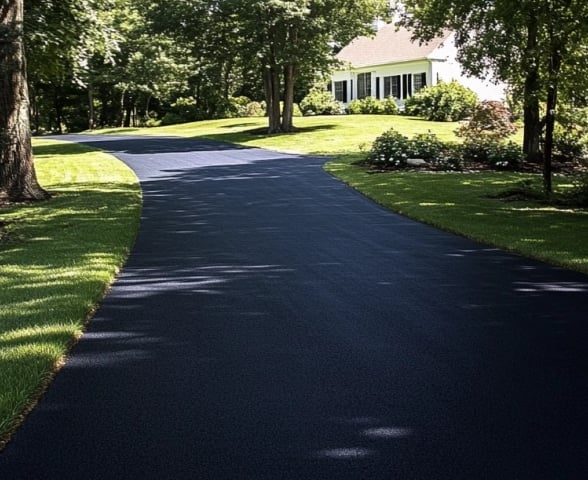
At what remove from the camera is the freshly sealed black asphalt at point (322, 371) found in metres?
3.62

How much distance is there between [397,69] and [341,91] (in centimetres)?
811

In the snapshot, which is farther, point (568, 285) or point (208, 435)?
point (568, 285)

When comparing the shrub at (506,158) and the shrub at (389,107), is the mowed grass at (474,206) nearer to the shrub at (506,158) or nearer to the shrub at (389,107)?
the shrub at (506,158)

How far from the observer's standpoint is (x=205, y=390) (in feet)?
15.0

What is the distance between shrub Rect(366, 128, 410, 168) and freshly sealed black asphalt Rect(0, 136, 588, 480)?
11576 millimetres

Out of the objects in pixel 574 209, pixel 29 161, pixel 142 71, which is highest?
pixel 142 71

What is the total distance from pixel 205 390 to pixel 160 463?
1002 millimetres

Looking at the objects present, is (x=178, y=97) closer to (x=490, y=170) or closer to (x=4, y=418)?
(x=490, y=170)

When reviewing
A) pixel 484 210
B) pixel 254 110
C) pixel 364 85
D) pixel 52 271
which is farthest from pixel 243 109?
pixel 52 271

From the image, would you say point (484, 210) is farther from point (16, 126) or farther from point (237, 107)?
point (237, 107)

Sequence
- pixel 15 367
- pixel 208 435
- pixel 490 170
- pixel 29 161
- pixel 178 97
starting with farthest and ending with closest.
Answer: pixel 178 97, pixel 490 170, pixel 29 161, pixel 15 367, pixel 208 435

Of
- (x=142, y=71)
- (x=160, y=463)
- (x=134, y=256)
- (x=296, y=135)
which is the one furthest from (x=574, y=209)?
(x=142, y=71)

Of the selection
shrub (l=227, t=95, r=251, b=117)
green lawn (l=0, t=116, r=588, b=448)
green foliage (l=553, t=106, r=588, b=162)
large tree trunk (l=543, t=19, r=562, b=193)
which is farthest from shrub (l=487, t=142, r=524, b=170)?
shrub (l=227, t=95, r=251, b=117)

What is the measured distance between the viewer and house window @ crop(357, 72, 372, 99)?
50.9 m
